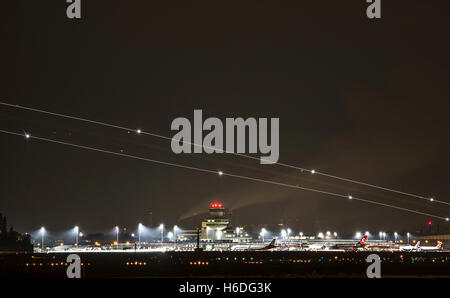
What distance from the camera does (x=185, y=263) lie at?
9538 centimetres

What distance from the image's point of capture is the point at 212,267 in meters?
88.3
